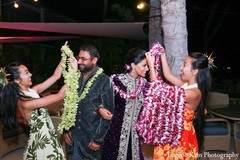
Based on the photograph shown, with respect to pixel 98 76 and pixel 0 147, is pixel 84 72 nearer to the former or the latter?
pixel 98 76

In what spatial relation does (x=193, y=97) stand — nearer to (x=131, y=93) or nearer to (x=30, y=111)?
(x=131, y=93)

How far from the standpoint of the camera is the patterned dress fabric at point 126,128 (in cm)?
271

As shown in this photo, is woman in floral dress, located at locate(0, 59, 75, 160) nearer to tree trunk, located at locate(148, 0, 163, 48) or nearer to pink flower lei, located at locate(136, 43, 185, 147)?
pink flower lei, located at locate(136, 43, 185, 147)

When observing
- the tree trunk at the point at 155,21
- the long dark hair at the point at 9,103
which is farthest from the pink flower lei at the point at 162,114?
the tree trunk at the point at 155,21

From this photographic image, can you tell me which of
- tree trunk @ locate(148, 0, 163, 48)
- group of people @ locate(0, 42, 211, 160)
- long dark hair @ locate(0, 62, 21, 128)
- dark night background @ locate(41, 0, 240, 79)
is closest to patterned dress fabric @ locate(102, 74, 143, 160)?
group of people @ locate(0, 42, 211, 160)

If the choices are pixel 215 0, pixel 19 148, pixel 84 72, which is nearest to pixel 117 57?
pixel 215 0

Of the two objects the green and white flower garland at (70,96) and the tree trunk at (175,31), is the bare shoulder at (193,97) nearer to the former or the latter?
the tree trunk at (175,31)

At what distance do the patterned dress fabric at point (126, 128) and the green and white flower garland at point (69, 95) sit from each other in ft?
1.24

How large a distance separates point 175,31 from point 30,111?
1.42m

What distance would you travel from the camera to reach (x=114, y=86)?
278 centimetres

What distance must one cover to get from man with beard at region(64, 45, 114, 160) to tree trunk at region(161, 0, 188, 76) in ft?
2.09

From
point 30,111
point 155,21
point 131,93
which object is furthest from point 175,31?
point 30,111

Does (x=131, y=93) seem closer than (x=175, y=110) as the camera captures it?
No

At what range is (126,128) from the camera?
107 inches
